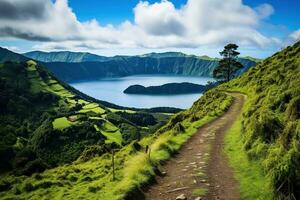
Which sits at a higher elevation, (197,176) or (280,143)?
(280,143)

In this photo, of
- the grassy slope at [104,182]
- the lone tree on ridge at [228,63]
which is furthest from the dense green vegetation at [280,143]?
the lone tree on ridge at [228,63]

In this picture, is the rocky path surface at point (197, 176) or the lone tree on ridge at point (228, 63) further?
the lone tree on ridge at point (228, 63)

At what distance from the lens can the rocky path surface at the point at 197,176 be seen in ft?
49.7

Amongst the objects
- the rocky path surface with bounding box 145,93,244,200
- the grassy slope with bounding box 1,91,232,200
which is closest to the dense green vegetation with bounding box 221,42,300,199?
the rocky path surface with bounding box 145,93,244,200

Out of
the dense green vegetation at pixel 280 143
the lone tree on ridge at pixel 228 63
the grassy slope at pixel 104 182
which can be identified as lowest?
the grassy slope at pixel 104 182

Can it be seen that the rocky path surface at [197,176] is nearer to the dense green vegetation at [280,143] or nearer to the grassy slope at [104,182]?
the grassy slope at [104,182]

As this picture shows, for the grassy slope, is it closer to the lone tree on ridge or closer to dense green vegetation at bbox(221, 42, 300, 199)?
dense green vegetation at bbox(221, 42, 300, 199)

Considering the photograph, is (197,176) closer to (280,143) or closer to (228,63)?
(280,143)

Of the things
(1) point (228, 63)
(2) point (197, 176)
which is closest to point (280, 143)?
(2) point (197, 176)

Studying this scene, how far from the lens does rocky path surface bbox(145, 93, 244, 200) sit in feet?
49.7

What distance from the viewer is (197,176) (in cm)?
1742

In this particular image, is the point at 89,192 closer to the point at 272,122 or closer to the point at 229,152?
the point at 229,152

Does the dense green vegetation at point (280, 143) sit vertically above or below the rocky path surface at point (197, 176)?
above

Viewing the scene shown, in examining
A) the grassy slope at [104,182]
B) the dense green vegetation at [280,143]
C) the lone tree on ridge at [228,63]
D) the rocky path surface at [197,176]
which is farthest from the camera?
the lone tree on ridge at [228,63]
